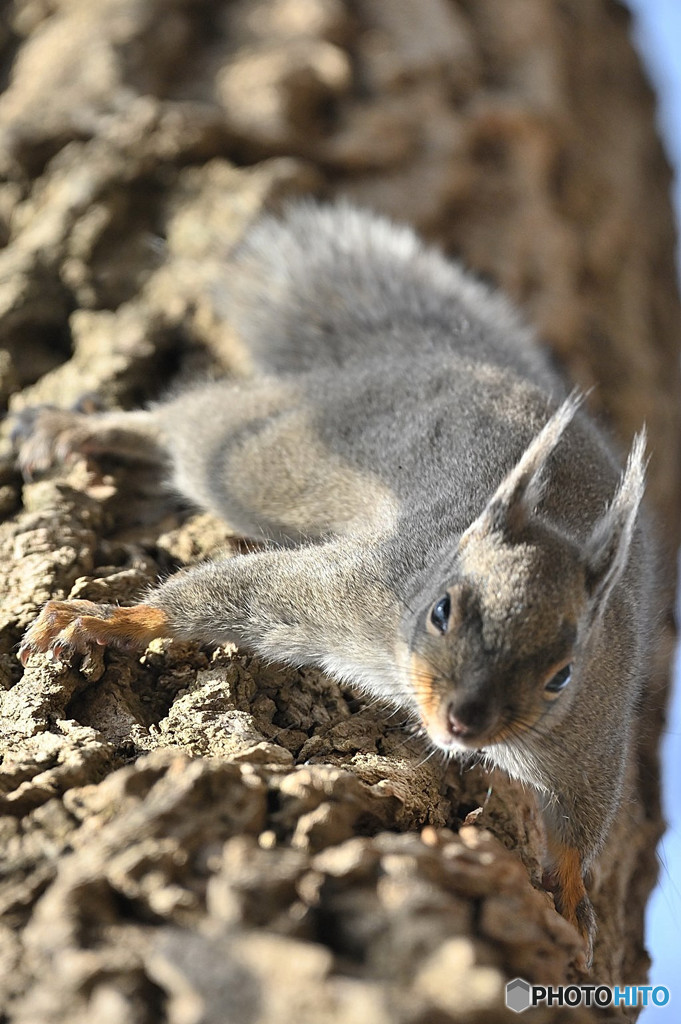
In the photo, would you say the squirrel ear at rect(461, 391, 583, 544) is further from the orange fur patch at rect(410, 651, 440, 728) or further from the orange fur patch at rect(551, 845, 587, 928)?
the orange fur patch at rect(551, 845, 587, 928)

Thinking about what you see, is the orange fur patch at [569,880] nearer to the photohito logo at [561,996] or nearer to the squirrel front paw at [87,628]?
the photohito logo at [561,996]

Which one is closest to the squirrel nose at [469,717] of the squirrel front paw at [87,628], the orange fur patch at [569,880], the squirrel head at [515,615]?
the squirrel head at [515,615]

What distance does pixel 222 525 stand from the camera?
350 centimetres

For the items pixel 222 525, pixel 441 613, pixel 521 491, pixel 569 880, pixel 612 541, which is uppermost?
pixel 521 491

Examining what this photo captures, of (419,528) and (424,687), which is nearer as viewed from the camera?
(424,687)

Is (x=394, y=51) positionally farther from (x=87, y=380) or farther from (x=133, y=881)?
(x=133, y=881)

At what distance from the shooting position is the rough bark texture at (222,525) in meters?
1.58

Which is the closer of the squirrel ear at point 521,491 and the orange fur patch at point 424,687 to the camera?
the orange fur patch at point 424,687

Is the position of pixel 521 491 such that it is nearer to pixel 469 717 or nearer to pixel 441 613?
pixel 441 613

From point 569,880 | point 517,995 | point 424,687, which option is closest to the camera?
point 517,995

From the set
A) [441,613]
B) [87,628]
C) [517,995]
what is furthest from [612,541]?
[87,628]

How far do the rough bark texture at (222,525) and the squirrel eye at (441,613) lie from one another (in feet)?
1.26

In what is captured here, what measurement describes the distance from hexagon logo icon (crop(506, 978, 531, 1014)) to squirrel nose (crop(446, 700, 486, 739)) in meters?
0.80

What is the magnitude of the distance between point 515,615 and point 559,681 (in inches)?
10.7
